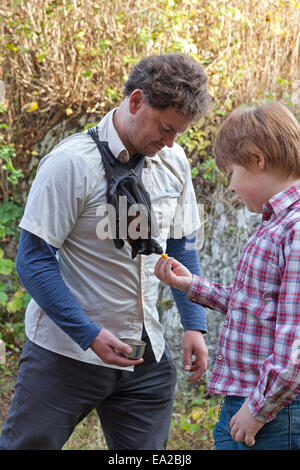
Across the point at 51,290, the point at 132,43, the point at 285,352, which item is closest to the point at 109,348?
the point at 51,290

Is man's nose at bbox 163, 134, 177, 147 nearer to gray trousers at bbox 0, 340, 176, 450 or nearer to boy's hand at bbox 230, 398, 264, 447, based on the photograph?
gray trousers at bbox 0, 340, 176, 450

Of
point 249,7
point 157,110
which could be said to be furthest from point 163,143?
point 249,7

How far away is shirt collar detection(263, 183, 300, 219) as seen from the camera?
5.35ft

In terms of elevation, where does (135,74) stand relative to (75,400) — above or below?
above

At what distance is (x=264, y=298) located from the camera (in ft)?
5.25

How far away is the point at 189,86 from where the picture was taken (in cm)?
198

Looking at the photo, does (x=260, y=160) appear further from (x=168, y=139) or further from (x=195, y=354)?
(x=195, y=354)

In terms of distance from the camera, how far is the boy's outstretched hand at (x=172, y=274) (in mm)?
1966

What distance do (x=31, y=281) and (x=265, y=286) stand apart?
2.69 feet

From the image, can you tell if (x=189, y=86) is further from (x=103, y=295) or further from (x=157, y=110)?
(x=103, y=295)

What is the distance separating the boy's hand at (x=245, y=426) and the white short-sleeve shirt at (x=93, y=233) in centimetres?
64

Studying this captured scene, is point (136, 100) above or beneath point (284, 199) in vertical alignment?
above

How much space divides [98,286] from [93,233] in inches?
8.8
